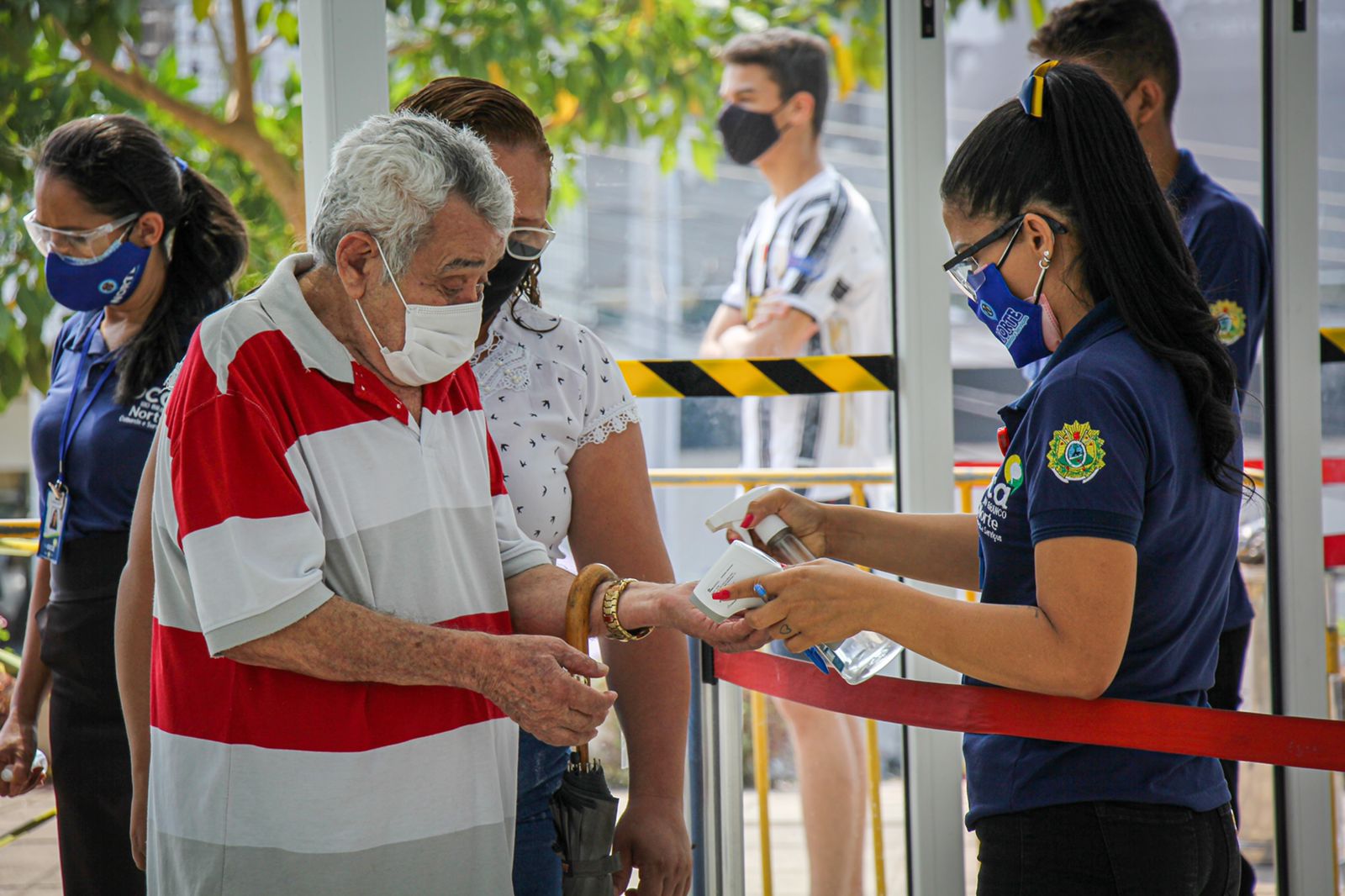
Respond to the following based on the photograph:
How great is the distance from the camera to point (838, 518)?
2.12 meters

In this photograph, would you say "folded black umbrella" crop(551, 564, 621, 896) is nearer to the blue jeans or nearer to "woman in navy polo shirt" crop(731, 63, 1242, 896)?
the blue jeans

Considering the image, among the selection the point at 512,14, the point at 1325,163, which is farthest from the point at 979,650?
the point at 512,14

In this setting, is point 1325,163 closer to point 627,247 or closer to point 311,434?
point 627,247

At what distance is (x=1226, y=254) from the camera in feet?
8.73

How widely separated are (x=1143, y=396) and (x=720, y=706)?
1118 mm

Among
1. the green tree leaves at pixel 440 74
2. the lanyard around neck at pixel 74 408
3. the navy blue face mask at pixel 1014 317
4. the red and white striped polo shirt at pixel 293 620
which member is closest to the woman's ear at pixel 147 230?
the lanyard around neck at pixel 74 408

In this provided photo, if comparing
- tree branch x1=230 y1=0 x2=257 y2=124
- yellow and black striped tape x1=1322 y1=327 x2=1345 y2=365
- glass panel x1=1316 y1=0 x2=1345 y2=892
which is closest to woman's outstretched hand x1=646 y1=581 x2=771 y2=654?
glass panel x1=1316 y1=0 x2=1345 y2=892

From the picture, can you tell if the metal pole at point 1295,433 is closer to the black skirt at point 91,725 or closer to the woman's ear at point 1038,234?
the woman's ear at point 1038,234

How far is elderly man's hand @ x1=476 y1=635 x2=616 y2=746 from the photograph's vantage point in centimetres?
154

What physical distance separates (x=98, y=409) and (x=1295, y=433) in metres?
2.86

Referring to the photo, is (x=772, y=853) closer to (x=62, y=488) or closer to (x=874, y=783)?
(x=874, y=783)

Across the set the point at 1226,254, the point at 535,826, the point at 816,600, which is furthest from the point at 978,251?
Answer: the point at 1226,254

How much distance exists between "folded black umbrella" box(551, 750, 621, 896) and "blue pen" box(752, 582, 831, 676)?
0.38m

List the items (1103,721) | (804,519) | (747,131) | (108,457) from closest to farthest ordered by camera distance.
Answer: (1103,721) → (804,519) → (108,457) → (747,131)
